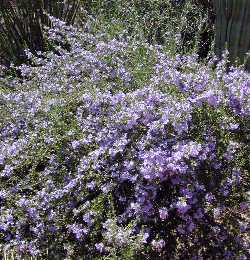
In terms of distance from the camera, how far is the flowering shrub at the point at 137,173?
2.86m

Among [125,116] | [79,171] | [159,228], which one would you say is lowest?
[159,228]

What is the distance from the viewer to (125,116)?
2.91 metres

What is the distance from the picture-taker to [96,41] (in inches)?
156

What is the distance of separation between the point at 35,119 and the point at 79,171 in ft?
1.77

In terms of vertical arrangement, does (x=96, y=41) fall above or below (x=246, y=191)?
above

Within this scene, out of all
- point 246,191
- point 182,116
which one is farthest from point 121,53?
point 246,191

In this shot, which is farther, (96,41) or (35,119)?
(96,41)

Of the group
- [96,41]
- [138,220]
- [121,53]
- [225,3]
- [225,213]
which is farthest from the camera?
[225,3]

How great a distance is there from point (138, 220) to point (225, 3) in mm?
2505

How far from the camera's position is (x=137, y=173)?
291 cm

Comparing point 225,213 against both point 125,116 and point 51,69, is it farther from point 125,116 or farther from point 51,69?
point 51,69

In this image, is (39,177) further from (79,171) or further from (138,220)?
(138,220)

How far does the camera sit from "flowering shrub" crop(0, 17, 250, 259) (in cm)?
286

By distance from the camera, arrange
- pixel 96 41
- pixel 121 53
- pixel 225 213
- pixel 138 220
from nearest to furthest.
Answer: pixel 138 220 < pixel 225 213 < pixel 121 53 < pixel 96 41
